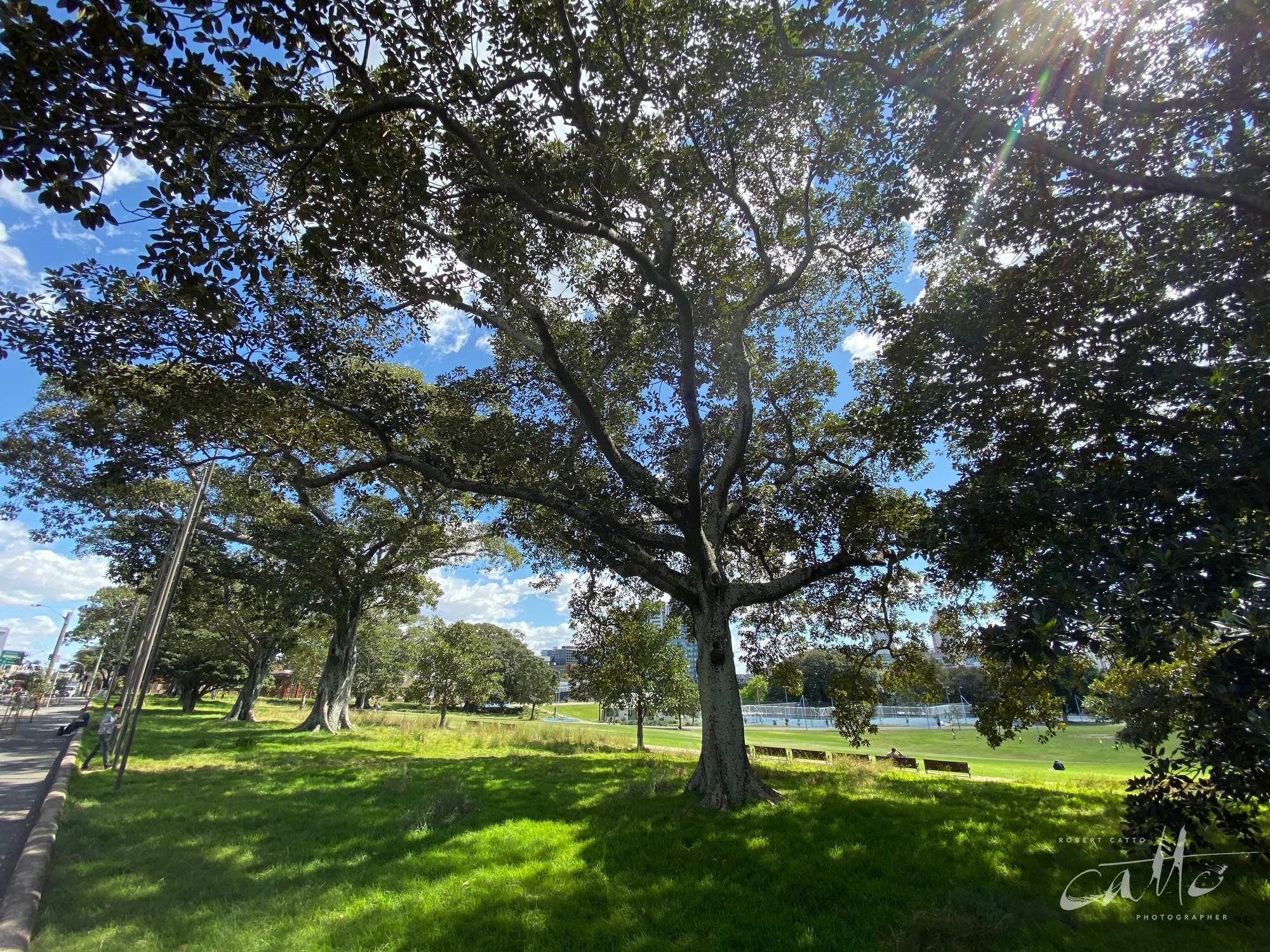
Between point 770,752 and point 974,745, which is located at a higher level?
point 770,752

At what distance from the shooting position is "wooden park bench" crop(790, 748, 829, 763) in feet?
64.0

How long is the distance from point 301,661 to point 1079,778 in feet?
183

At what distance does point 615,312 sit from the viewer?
1115cm

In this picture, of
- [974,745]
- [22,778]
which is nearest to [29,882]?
[22,778]

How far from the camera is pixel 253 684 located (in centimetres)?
3050

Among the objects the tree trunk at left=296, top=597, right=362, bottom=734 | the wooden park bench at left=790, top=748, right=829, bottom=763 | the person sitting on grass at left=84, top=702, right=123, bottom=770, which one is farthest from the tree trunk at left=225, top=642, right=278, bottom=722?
the wooden park bench at left=790, top=748, right=829, bottom=763

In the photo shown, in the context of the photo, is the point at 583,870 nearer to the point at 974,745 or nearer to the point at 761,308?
the point at 761,308

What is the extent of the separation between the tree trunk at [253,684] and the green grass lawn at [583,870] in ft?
72.3

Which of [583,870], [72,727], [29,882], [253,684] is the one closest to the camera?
[29,882]

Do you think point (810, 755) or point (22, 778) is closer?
point (22, 778)

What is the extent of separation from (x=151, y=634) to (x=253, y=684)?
2467 cm

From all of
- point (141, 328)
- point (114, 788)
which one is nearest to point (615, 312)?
point (141, 328)

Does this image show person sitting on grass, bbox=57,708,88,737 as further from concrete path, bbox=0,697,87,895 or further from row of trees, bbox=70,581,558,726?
row of trees, bbox=70,581,558,726

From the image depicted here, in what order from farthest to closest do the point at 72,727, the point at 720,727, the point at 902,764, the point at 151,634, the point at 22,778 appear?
1. the point at 902,764
2. the point at 72,727
3. the point at 22,778
4. the point at 151,634
5. the point at 720,727
